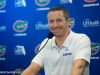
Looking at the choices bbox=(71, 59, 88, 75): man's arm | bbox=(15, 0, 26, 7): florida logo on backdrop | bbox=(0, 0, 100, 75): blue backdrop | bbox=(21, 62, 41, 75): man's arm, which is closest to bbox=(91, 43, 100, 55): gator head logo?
bbox=(0, 0, 100, 75): blue backdrop

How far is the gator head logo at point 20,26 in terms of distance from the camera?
3.98 m

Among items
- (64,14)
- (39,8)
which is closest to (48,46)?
(64,14)

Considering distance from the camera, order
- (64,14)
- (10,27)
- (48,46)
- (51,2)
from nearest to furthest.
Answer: (64,14) → (48,46) → (51,2) → (10,27)

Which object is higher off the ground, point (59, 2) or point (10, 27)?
point (59, 2)

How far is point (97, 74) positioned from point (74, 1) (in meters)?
1.10

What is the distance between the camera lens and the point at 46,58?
2.23 metres

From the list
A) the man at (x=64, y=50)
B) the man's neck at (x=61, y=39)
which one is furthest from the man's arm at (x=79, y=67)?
the man's neck at (x=61, y=39)

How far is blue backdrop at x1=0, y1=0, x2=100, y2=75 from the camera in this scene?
3539 mm

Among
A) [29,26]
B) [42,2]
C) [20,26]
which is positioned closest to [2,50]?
[20,26]

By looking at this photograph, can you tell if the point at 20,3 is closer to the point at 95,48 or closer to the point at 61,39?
the point at 95,48

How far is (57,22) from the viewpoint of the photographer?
6.89ft

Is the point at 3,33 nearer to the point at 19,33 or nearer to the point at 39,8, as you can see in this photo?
the point at 19,33

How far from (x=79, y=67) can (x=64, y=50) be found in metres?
0.24

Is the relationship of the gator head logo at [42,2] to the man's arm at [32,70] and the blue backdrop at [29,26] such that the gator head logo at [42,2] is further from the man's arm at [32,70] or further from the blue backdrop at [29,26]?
the man's arm at [32,70]
